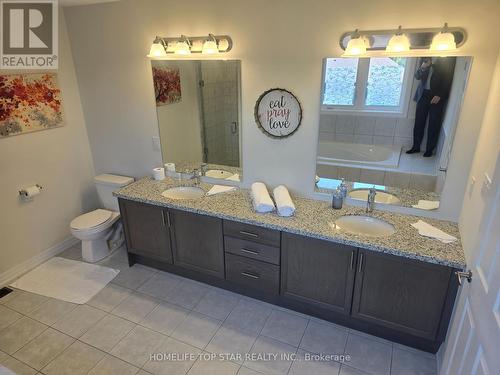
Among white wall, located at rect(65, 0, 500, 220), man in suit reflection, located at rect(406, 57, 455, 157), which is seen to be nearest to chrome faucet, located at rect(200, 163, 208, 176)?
white wall, located at rect(65, 0, 500, 220)

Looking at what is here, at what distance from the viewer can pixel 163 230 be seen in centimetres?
272

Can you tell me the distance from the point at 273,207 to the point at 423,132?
3.71 feet

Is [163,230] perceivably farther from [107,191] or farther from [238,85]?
[238,85]

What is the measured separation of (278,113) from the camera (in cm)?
245

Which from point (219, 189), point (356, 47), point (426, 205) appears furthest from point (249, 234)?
point (356, 47)

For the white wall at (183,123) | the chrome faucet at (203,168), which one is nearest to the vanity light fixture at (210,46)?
the white wall at (183,123)

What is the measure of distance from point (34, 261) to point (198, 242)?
1.75 meters

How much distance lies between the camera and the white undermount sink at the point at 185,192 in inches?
112

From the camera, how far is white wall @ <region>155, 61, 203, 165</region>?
2709 mm

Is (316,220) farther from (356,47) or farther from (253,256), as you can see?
(356,47)

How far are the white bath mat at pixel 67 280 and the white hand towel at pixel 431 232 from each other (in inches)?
101

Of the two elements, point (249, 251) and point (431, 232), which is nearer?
point (431, 232)

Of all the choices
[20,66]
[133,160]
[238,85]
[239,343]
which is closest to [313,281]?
[239,343]

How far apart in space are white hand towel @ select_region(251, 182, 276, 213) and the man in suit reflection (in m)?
1.05
